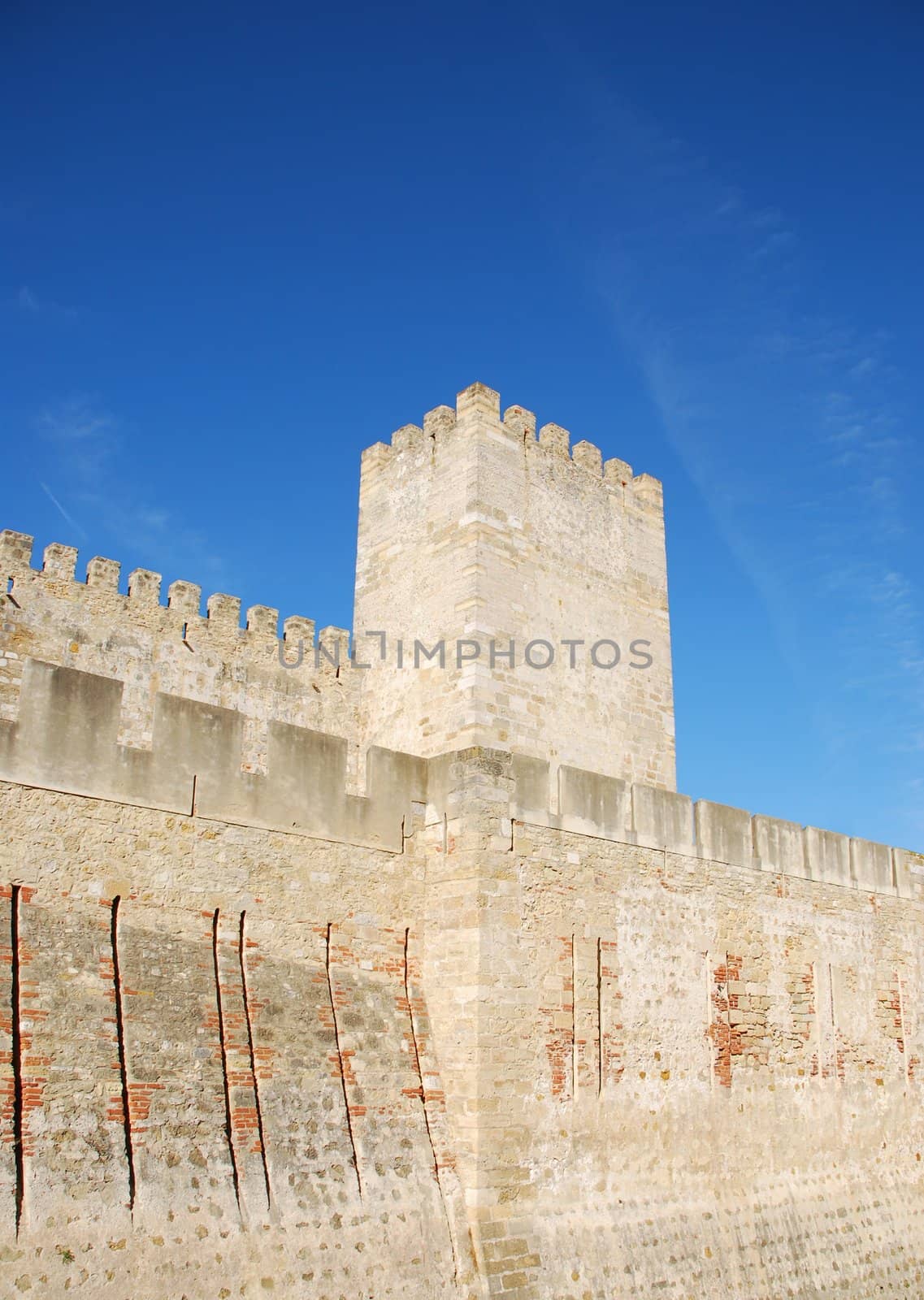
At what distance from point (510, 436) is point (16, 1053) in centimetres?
1054

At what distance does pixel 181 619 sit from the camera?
17188 millimetres

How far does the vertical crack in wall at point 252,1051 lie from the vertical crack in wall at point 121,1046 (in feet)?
3.44

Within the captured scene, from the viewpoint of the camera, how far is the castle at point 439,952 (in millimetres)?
8242

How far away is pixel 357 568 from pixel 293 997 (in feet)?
27.5

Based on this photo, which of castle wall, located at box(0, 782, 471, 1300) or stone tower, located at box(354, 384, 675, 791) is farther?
stone tower, located at box(354, 384, 675, 791)

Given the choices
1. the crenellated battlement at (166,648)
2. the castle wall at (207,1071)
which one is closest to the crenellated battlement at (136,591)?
the crenellated battlement at (166,648)

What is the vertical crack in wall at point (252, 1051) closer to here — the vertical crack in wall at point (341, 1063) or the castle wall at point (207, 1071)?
the castle wall at point (207, 1071)

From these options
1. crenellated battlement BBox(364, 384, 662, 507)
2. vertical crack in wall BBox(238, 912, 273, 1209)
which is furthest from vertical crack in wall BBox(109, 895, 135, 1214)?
crenellated battlement BBox(364, 384, 662, 507)

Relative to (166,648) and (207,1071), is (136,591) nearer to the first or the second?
(166,648)

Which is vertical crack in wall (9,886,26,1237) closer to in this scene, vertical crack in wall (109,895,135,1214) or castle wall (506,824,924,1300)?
vertical crack in wall (109,895,135,1214)

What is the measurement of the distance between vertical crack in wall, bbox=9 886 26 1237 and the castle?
2 cm

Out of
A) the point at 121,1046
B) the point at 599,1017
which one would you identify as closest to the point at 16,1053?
the point at 121,1046

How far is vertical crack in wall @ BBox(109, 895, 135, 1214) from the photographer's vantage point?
7785 millimetres

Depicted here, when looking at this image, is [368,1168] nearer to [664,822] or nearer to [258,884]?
[258,884]
